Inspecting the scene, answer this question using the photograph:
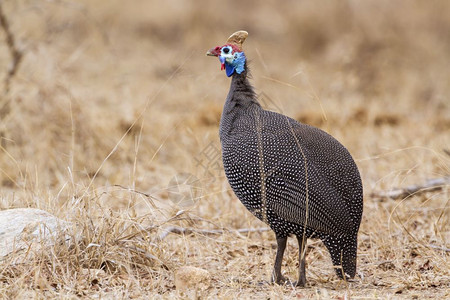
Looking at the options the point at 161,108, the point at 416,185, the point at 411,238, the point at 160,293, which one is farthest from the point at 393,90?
the point at 160,293

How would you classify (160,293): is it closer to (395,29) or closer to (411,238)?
(411,238)

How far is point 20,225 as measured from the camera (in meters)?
3.08

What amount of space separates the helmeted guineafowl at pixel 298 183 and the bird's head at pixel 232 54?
0.27 m

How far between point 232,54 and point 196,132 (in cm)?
283

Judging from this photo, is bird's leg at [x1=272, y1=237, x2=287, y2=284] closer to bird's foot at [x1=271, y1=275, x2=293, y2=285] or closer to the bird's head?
bird's foot at [x1=271, y1=275, x2=293, y2=285]

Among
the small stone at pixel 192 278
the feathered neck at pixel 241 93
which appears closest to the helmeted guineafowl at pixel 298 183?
the feathered neck at pixel 241 93

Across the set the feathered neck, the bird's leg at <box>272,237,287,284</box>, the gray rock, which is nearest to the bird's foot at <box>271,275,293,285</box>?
the bird's leg at <box>272,237,287,284</box>

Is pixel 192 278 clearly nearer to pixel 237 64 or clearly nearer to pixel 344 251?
pixel 344 251

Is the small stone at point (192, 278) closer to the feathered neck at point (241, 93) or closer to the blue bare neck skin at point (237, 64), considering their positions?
the feathered neck at point (241, 93)

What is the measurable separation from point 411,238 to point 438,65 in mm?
5561

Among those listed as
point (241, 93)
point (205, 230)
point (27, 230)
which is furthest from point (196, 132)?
point (27, 230)

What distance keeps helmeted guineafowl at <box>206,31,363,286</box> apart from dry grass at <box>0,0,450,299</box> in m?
0.23

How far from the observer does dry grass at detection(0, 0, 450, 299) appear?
10.2 feet

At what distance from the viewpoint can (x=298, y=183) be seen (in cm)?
298
